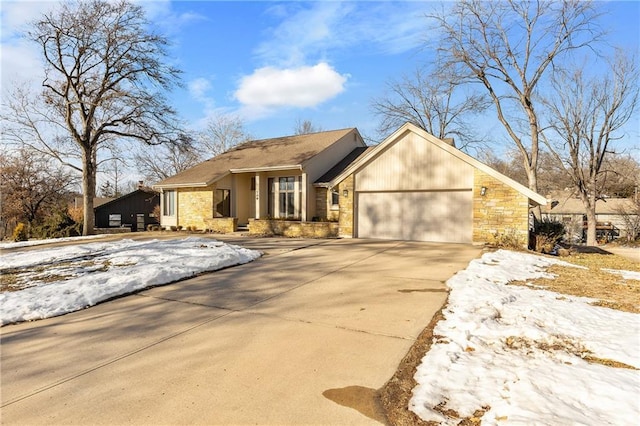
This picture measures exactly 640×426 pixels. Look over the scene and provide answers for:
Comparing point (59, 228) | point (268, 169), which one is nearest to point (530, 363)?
point (268, 169)

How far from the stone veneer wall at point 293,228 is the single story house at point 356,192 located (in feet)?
0.15

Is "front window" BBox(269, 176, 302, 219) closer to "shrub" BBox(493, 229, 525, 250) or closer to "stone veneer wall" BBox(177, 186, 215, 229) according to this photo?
"stone veneer wall" BBox(177, 186, 215, 229)

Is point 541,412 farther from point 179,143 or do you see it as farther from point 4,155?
point 4,155

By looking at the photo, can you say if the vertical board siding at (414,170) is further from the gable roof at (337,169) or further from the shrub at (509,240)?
the gable roof at (337,169)

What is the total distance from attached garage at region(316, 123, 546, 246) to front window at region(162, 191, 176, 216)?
11.5 metres

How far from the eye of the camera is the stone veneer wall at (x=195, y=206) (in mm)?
19391

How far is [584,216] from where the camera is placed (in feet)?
127

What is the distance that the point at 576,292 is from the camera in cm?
612

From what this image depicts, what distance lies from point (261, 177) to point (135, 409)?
16456 millimetres

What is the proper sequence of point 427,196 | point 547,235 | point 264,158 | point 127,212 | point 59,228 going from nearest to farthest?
point 427,196 → point 547,235 → point 264,158 → point 59,228 → point 127,212

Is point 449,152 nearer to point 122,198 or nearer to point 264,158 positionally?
point 264,158

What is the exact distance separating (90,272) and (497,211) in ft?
40.7

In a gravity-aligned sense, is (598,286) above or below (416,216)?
below

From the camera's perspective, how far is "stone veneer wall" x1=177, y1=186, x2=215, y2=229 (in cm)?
1939
